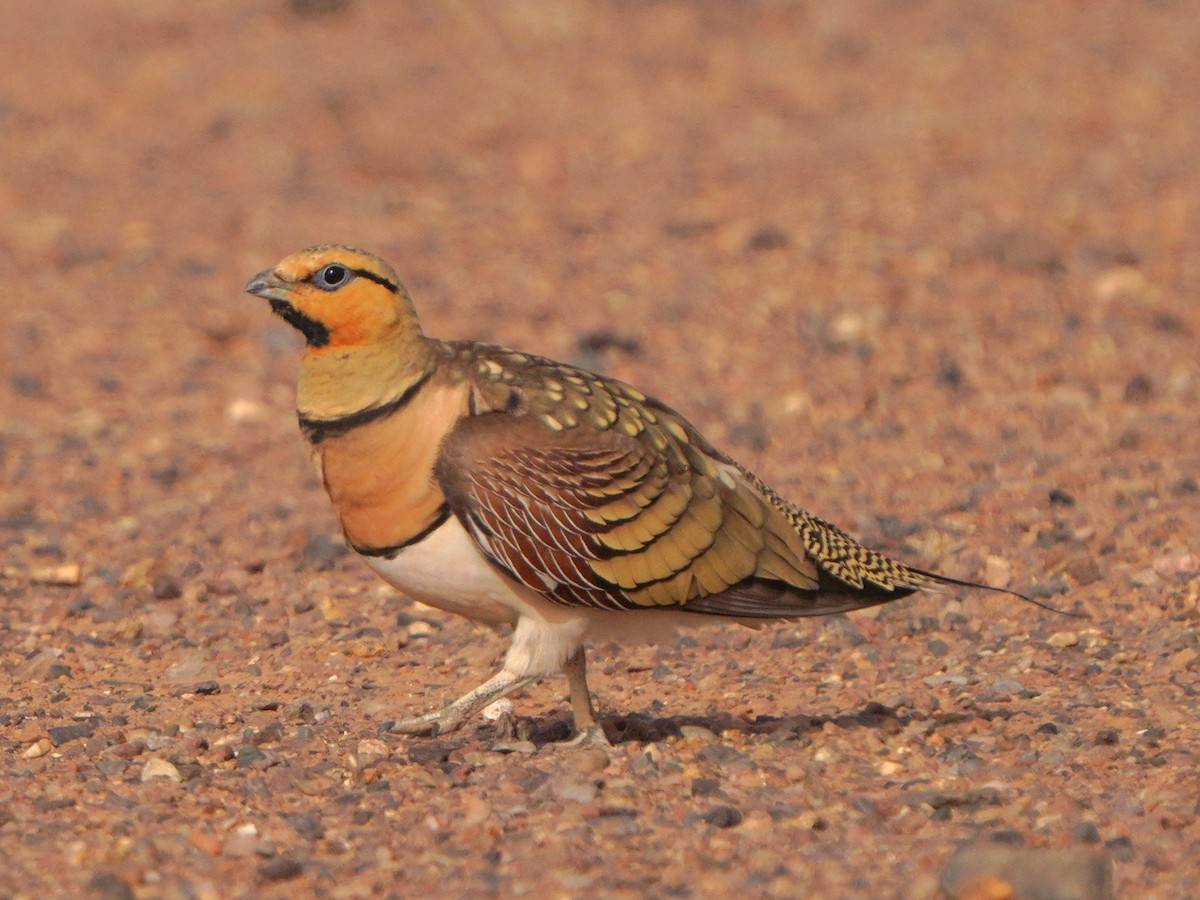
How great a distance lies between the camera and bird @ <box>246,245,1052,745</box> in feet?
19.7

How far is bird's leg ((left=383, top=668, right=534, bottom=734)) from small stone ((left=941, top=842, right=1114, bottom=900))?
172 cm

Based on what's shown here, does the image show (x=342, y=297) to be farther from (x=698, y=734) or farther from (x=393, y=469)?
(x=698, y=734)

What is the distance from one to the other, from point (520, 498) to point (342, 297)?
0.89 metres

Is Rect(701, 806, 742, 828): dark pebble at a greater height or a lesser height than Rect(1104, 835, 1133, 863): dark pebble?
lesser

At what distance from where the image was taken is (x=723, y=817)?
571cm

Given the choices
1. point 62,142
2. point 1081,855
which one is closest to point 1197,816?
point 1081,855

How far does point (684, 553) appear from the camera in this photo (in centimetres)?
626

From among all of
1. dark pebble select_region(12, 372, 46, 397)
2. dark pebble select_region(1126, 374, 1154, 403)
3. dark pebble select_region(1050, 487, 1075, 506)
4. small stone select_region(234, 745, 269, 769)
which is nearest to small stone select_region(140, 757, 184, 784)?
small stone select_region(234, 745, 269, 769)

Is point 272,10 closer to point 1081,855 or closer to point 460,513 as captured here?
point 460,513

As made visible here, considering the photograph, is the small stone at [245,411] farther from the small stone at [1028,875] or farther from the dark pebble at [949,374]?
the small stone at [1028,875]

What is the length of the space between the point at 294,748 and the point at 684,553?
4.85ft

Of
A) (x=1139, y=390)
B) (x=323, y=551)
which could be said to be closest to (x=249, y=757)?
(x=323, y=551)

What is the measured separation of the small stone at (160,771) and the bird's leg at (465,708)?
756mm

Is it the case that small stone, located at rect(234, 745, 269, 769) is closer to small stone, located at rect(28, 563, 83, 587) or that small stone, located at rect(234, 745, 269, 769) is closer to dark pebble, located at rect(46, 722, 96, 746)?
dark pebble, located at rect(46, 722, 96, 746)
